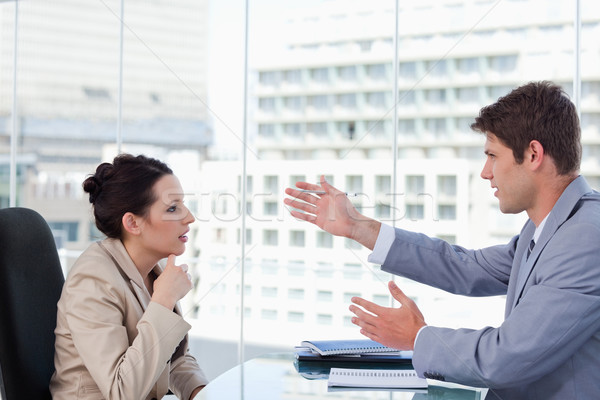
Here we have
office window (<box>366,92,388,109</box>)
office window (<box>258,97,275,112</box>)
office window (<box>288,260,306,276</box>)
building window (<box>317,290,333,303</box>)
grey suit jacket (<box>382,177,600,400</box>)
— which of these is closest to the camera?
grey suit jacket (<box>382,177,600,400</box>)

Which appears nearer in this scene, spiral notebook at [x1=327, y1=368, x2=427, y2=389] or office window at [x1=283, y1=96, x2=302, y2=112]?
spiral notebook at [x1=327, y1=368, x2=427, y2=389]

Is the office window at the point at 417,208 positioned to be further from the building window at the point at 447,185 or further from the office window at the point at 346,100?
the office window at the point at 346,100

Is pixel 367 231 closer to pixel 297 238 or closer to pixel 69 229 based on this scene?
pixel 69 229

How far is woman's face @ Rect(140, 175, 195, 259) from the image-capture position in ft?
3.99

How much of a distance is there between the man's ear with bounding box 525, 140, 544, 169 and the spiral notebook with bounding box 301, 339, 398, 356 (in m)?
0.46

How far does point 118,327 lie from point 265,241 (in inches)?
1214

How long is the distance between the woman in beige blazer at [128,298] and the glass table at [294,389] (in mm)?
120

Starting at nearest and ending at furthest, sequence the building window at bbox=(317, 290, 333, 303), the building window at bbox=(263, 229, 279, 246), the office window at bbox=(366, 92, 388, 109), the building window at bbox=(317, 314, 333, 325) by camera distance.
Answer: the office window at bbox=(366, 92, 388, 109), the building window at bbox=(317, 290, 333, 303), the building window at bbox=(317, 314, 333, 325), the building window at bbox=(263, 229, 279, 246)

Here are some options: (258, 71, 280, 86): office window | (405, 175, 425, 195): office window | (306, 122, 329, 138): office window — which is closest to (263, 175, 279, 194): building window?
(306, 122, 329, 138): office window

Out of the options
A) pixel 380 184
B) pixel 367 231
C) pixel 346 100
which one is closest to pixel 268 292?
pixel 380 184

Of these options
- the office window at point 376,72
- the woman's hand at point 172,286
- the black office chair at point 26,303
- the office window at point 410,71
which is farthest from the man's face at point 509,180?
the office window at point 376,72

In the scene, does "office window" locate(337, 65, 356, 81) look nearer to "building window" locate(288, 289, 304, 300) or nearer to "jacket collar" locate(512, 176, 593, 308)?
"building window" locate(288, 289, 304, 300)

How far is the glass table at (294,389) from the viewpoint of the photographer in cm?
100

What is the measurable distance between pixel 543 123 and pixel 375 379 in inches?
21.0
